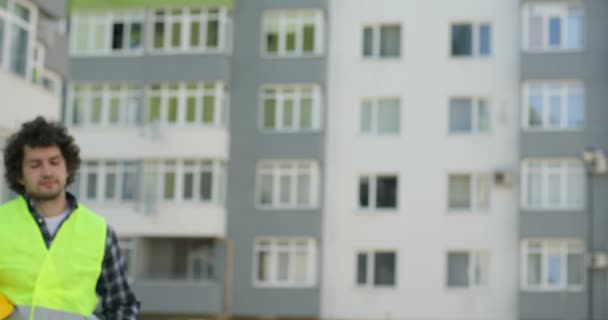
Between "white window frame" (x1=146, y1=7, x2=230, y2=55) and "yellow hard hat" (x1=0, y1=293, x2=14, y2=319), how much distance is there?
115 ft

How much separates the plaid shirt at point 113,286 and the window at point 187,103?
34.5m

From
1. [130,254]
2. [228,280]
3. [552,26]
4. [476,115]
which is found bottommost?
[228,280]

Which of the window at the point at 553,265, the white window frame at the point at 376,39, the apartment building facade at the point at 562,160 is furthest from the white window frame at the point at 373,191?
the window at the point at 553,265

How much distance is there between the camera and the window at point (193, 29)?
39469 millimetres

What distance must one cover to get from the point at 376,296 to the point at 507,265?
4.04 m

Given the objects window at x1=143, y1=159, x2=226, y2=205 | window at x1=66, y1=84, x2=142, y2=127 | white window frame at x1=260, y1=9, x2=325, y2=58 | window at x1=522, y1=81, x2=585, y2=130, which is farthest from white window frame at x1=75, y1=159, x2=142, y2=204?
window at x1=522, y1=81, x2=585, y2=130

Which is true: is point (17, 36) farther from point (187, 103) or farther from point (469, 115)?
point (469, 115)

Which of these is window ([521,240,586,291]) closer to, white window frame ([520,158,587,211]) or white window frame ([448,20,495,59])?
white window frame ([520,158,587,211])

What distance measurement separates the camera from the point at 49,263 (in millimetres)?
4523

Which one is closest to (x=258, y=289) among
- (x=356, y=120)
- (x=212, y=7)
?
(x=356, y=120)

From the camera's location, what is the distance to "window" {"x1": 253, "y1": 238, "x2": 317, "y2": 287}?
3875cm

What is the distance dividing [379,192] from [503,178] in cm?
390

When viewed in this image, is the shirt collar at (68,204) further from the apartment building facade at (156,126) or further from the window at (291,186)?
the window at (291,186)

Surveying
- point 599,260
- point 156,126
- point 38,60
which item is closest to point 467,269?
point 599,260
